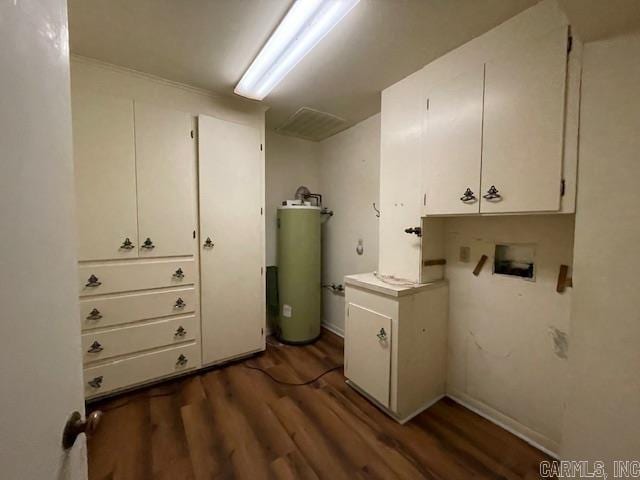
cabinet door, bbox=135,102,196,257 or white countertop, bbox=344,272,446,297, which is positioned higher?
cabinet door, bbox=135,102,196,257

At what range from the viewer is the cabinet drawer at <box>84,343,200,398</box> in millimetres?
1743

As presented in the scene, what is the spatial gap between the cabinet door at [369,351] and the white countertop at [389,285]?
174 millimetres

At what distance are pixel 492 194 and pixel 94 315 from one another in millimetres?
2648

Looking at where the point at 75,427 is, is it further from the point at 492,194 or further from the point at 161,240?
the point at 492,194

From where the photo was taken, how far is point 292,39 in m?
1.45

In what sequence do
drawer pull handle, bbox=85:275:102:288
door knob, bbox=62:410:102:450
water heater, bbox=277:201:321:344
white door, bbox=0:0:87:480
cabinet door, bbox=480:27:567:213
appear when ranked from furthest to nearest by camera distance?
water heater, bbox=277:201:321:344
drawer pull handle, bbox=85:275:102:288
cabinet door, bbox=480:27:567:213
door knob, bbox=62:410:102:450
white door, bbox=0:0:87:480

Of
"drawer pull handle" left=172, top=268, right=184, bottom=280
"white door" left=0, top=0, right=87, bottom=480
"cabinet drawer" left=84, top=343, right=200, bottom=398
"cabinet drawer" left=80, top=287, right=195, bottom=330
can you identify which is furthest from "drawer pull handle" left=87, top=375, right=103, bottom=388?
"white door" left=0, top=0, right=87, bottom=480

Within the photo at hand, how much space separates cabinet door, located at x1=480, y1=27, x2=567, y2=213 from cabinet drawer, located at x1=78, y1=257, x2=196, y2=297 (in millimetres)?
2195

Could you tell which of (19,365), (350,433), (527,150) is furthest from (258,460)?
(527,150)

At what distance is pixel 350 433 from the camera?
1.54 m

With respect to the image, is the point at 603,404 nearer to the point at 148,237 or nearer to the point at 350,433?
the point at 350,433

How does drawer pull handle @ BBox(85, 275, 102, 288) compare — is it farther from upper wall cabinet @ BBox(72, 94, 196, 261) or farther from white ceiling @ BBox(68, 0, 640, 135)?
white ceiling @ BBox(68, 0, 640, 135)

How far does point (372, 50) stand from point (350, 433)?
7.80 feet

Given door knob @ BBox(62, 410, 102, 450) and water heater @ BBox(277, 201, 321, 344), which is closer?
door knob @ BBox(62, 410, 102, 450)
